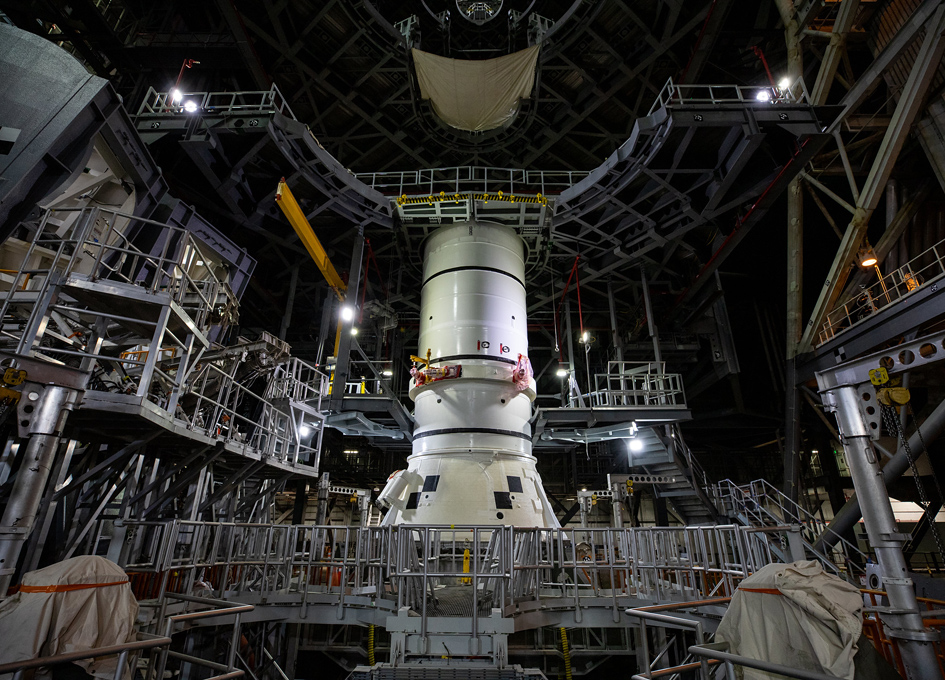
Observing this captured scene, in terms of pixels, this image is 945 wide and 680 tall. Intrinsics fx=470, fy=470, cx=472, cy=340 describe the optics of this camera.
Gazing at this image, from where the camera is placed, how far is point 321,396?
15609 millimetres

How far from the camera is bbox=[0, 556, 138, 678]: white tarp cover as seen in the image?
4.14 m

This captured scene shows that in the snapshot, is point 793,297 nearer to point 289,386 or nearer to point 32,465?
point 289,386

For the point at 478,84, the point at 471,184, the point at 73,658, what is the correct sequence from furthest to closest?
the point at 478,84 < the point at 471,184 < the point at 73,658

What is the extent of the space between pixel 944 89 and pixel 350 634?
26.2 meters

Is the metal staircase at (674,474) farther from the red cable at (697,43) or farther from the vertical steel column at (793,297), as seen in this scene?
the red cable at (697,43)

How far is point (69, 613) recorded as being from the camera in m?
4.35

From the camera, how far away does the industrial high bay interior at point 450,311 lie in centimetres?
750

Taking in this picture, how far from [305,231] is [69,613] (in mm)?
13485

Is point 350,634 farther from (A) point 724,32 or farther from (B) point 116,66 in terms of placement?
(A) point 724,32

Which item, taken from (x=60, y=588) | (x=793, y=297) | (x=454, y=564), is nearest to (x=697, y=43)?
(x=793, y=297)

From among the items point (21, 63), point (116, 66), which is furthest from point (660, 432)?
point (116, 66)

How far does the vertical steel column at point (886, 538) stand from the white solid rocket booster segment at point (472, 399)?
23.5ft

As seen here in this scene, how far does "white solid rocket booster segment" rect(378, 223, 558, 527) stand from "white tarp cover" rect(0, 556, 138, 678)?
7722 mm

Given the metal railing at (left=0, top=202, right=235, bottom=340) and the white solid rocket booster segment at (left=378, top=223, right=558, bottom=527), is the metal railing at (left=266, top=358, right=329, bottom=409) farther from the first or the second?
the white solid rocket booster segment at (left=378, top=223, right=558, bottom=527)
